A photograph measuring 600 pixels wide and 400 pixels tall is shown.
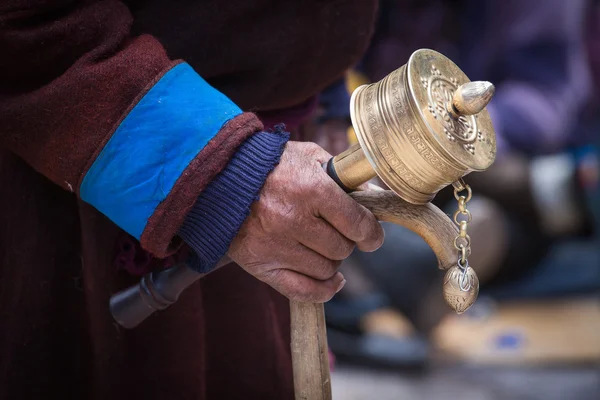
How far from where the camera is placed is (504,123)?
308cm

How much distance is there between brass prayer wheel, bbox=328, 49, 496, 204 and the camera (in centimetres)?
65

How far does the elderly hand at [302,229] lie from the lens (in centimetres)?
72

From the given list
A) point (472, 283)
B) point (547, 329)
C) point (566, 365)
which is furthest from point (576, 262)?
point (472, 283)

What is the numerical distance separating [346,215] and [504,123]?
2.55 m

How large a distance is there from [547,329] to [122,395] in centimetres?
203

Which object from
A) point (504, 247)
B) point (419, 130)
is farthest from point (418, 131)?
point (504, 247)

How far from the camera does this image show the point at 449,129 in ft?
2.19

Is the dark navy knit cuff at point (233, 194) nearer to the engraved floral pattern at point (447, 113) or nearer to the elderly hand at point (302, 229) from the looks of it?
the elderly hand at point (302, 229)

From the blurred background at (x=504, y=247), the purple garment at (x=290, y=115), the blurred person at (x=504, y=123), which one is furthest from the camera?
the blurred person at (x=504, y=123)

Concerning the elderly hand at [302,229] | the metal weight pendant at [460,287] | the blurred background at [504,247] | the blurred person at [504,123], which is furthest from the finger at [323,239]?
the blurred person at [504,123]

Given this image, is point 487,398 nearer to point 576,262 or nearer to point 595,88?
point 576,262

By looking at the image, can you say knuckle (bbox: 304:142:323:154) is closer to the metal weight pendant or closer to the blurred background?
the metal weight pendant

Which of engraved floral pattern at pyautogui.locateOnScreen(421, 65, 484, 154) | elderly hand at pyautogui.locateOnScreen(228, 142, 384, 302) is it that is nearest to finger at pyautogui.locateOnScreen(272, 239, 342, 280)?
elderly hand at pyautogui.locateOnScreen(228, 142, 384, 302)

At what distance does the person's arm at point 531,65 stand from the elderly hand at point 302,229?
2321mm
